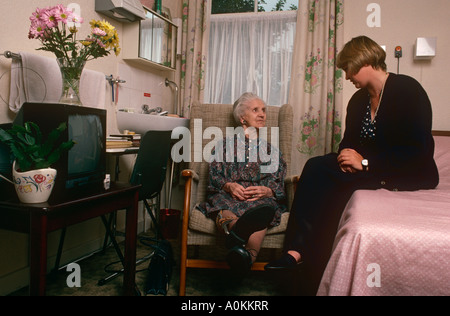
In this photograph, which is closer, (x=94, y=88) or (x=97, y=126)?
(x=97, y=126)

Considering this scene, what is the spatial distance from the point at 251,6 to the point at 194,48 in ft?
2.17

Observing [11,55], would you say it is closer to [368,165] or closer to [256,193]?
[256,193]

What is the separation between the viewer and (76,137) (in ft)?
4.83

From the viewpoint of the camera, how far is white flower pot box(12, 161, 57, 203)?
1174mm

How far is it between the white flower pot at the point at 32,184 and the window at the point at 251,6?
2.52 metres

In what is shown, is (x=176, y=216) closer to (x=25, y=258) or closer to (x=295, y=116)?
(x=25, y=258)

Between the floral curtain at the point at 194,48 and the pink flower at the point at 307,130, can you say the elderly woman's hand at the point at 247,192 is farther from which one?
the floral curtain at the point at 194,48

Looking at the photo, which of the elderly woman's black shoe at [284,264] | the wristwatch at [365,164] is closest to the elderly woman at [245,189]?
the elderly woman's black shoe at [284,264]

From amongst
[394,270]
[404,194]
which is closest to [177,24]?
Answer: [404,194]

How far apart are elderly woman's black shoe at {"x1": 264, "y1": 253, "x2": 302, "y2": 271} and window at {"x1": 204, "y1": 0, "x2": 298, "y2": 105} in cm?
184

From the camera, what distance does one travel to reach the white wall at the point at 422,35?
2695 millimetres

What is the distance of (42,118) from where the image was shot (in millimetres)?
1330

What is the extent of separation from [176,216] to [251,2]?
6.65 ft

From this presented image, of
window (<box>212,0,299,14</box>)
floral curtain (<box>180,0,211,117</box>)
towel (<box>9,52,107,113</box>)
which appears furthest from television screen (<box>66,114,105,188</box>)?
window (<box>212,0,299,14</box>)
